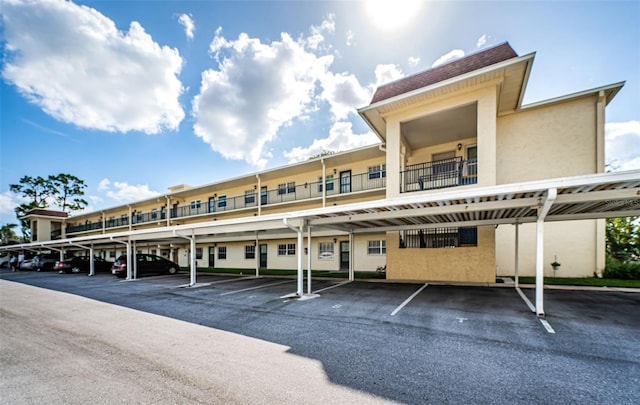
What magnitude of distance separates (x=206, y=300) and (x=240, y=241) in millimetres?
13327

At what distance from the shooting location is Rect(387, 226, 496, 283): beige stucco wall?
35.7ft

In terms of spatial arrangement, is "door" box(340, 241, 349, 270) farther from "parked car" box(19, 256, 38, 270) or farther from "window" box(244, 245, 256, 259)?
"parked car" box(19, 256, 38, 270)

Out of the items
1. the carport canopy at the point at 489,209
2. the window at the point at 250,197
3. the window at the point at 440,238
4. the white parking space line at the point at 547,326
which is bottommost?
the white parking space line at the point at 547,326

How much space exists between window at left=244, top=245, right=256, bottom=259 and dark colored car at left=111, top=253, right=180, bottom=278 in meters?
5.15

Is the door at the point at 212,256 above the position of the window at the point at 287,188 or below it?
below

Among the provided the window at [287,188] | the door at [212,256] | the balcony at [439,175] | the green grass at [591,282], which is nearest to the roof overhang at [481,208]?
the balcony at [439,175]

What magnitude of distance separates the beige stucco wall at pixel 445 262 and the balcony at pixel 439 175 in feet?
7.24

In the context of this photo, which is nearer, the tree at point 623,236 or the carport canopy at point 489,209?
the carport canopy at point 489,209

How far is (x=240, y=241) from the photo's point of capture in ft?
72.0

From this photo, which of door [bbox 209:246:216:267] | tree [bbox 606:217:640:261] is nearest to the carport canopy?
door [bbox 209:246:216:267]

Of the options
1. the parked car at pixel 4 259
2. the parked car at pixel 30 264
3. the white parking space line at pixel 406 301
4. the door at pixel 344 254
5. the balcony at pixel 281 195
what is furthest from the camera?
the parked car at pixel 4 259

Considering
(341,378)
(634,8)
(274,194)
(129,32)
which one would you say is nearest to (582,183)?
(341,378)

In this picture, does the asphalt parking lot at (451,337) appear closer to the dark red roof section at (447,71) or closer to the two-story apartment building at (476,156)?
the two-story apartment building at (476,156)

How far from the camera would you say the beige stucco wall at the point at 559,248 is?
38.3 feet
